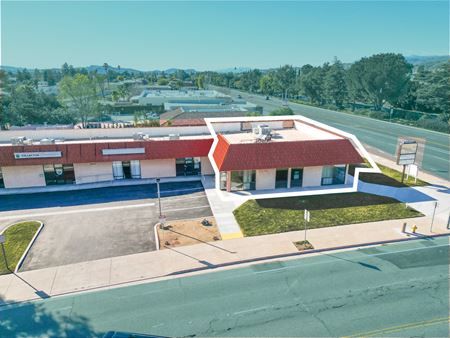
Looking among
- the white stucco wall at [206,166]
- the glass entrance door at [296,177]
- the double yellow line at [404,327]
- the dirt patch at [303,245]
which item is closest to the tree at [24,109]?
the white stucco wall at [206,166]

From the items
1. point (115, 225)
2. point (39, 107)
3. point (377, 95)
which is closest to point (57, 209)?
point (115, 225)

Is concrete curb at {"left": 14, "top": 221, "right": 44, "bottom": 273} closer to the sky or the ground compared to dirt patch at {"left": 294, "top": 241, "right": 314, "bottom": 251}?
closer to the ground

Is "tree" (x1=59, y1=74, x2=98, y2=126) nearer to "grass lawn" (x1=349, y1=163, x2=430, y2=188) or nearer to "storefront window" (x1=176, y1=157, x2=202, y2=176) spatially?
"storefront window" (x1=176, y1=157, x2=202, y2=176)

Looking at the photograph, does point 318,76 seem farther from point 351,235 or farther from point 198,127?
point 351,235

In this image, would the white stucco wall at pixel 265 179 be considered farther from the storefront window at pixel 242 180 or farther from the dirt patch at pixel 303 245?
the dirt patch at pixel 303 245

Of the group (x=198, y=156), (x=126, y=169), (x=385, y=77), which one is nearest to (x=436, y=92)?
(x=385, y=77)

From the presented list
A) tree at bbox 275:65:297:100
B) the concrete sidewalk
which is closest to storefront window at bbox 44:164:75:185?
the concrete sidewalk

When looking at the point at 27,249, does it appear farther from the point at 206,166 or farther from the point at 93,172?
the point at 206,166
